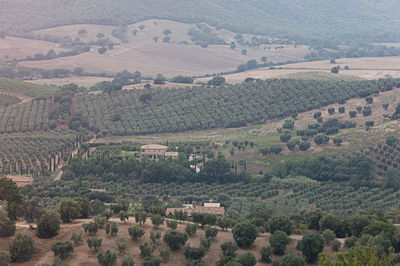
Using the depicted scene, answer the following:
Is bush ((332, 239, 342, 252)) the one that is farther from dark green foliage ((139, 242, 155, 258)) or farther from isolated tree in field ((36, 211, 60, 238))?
isolated tree in field ((36, 211, 60, 238))

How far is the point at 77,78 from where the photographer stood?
193 meters

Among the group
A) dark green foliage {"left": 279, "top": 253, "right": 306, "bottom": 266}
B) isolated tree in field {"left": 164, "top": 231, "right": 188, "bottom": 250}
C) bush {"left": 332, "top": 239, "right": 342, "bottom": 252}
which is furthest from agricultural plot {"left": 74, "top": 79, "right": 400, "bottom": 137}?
dark green foliage {"left": 279, "top": 253, "right": 306, "bottom": 266}

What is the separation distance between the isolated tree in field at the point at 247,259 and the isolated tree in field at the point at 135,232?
949cm

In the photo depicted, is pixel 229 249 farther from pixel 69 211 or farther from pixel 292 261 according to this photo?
pixel 69 211

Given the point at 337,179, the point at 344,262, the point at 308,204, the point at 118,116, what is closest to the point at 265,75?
the point at 118,116

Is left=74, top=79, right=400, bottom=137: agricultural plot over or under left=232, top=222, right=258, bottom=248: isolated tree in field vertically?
over

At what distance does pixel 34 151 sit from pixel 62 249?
186 ft

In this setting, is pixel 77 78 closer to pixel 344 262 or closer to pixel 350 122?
pixel 350 122

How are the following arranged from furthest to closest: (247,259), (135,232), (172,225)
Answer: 1. (172,225)
2. (135,232)
3. (247,259)

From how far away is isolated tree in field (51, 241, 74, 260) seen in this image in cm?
4772

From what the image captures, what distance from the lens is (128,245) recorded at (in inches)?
2039

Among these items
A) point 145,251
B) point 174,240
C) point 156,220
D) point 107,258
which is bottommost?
point 145,251

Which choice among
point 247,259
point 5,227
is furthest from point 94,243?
point 247,259

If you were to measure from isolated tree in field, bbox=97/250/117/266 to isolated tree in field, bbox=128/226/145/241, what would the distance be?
4475 millimetres
